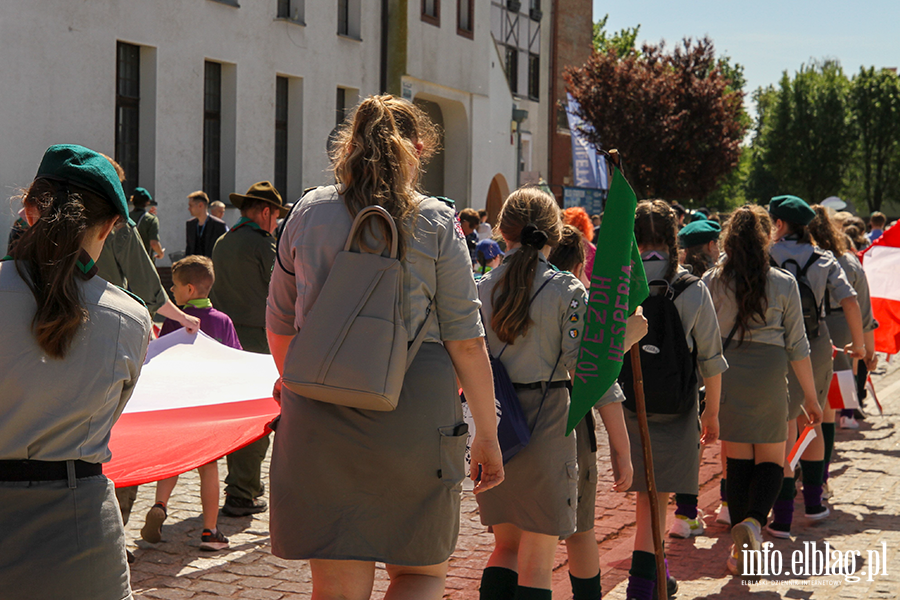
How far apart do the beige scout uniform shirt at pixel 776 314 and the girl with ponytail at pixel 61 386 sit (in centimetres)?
390

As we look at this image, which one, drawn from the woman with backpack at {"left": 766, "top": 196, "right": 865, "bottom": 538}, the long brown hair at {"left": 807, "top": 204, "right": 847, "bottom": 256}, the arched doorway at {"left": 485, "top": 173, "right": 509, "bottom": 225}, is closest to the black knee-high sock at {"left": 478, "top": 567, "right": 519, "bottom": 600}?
the woman with backpack at {"left": 766, "top": 196, "right": 865, "bottom": 538}

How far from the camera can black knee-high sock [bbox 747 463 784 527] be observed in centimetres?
559

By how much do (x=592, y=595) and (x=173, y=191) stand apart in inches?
589

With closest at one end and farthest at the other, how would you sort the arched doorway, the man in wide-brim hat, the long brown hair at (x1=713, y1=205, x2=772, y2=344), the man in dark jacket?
1. the long brown hair at (x1=713, y1=205, x2=772, y2=344)
2. the man in wide-brim hat
3. the man in dark jacket
4. the arched doorway

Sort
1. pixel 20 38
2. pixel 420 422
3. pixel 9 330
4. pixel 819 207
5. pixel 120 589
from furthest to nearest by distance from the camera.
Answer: pixel 20 38 → pixel 819 207 → pixel 420 422 → pixel 120 589 → pixel 9 330

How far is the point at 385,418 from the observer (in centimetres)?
286

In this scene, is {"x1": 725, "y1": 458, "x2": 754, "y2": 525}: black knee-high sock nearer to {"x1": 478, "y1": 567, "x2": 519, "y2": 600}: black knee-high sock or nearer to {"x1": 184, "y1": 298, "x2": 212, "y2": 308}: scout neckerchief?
{"x1": 478, "y1": 567, "x2": 519, "y2": 600}: black knee-high sock

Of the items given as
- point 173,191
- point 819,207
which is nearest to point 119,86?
point 173,191

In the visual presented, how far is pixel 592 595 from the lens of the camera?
14.1 feet

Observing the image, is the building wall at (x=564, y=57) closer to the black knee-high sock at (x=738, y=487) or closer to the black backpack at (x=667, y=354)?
the black knee-high sock at (x=738, y=487)

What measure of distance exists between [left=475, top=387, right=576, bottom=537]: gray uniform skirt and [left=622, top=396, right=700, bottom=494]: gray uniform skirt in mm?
1001

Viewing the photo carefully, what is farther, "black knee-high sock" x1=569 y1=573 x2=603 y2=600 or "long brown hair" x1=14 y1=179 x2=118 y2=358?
"black knee-high sock" x1=569 y1=573 x2=603 y2=600

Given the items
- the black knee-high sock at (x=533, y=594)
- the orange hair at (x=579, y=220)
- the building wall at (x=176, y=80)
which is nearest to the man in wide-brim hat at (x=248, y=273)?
the orange hair at (x=579, y=220)

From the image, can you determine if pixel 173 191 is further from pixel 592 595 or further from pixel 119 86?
pixel 592 595
